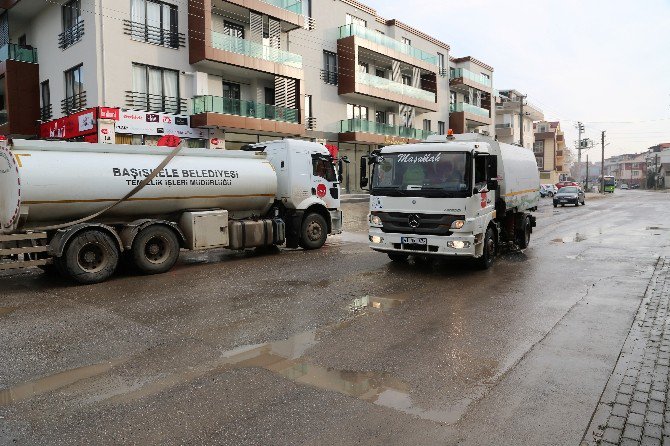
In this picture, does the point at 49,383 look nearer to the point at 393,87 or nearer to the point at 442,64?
the point at 393,87

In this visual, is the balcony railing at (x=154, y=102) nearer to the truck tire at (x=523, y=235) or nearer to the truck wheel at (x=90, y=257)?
the truck wheel at (x=90, y=257)

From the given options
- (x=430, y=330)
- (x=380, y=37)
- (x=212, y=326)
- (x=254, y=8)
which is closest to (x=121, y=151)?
(x=212, y=326)

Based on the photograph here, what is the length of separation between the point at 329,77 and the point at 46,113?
17.8m

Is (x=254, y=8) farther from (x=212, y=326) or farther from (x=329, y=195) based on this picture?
(x=212, y=326)

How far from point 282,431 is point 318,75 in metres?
32.4

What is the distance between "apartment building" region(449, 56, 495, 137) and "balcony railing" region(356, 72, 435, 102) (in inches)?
244

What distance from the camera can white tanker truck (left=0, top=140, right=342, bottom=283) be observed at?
9000mm

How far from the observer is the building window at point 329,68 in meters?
34.4

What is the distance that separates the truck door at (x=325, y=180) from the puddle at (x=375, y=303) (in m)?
6.68

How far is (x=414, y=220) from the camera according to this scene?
1002 centimetres

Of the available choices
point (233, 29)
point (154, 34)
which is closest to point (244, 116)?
point (233, 29)

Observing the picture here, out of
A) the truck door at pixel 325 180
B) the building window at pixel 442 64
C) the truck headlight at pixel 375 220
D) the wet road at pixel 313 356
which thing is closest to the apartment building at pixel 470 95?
the building window at pixel 442 64

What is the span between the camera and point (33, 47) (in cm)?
2728

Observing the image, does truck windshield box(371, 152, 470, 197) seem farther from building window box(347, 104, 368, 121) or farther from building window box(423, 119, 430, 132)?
building window box(423, 119, 430, 132)
